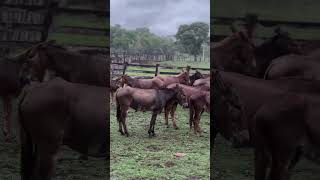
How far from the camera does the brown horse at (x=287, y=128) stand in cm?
285

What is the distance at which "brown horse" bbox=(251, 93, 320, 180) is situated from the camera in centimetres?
285

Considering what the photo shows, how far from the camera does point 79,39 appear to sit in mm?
3094

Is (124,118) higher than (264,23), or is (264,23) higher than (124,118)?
(264,23)

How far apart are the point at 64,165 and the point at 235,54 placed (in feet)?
4.93

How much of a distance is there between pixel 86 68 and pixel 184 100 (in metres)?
1.21

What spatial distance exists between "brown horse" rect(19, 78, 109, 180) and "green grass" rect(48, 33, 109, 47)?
289mm

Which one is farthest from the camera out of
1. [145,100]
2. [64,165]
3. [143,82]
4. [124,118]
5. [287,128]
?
[145,100]

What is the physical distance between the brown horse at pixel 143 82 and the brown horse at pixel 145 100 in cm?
4

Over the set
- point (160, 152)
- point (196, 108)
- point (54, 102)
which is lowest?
point (160, 152)

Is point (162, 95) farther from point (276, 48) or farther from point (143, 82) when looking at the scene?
point (276, 48)

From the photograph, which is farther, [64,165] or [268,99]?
[64,165]

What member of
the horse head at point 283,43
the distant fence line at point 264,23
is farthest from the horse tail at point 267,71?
the distant fence line at point 264,23

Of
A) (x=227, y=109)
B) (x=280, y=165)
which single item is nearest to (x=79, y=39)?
(x=227, y=109)

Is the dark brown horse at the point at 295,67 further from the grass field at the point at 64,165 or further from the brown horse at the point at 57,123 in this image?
the grass field at the point at 64,165
